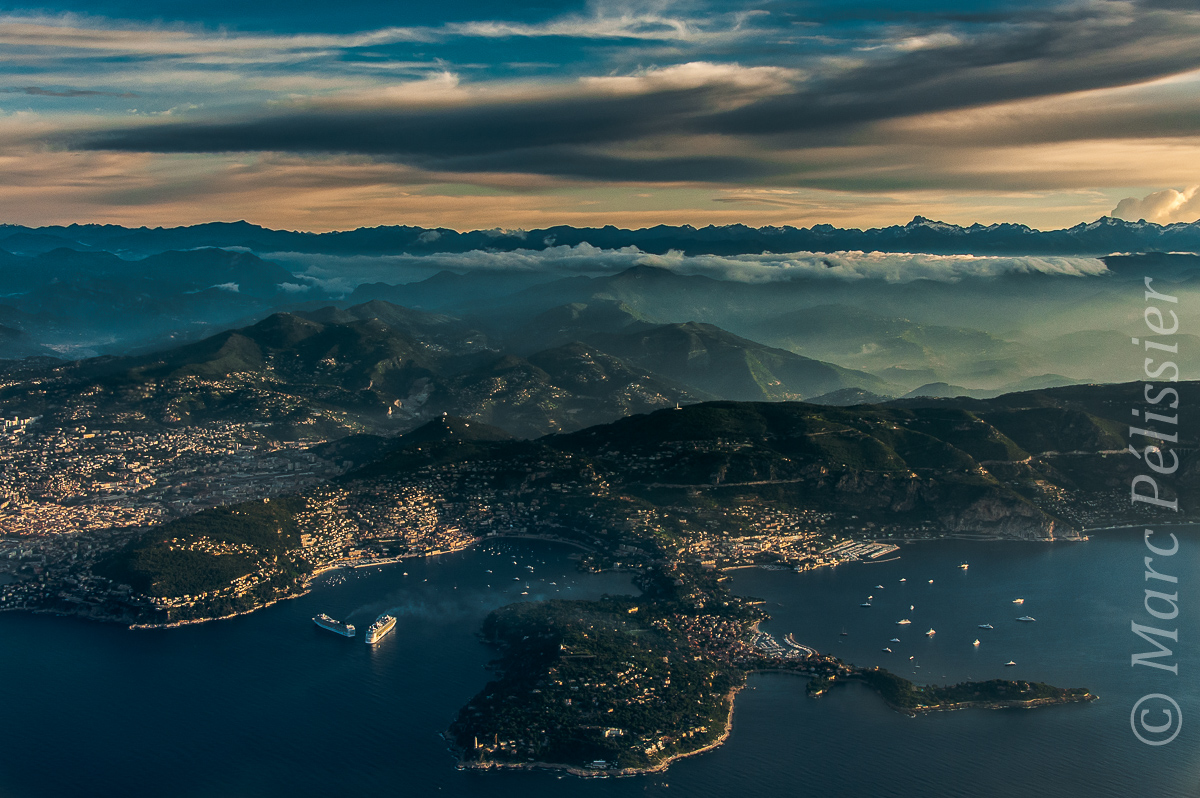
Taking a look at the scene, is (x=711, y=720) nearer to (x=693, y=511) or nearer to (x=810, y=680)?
(x=810, y=680)

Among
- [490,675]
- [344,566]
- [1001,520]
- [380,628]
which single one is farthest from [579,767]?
[1001,520]

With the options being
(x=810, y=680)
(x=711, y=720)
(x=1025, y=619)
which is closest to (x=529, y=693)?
(x=711, y=720)

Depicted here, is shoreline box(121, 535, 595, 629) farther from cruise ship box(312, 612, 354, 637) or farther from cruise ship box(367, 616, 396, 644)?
cruise ship box(367, 616, 396, 644)

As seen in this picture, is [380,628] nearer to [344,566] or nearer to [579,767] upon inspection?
[344,566]

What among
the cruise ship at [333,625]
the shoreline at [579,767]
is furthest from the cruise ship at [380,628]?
the shoreline at [579,767]

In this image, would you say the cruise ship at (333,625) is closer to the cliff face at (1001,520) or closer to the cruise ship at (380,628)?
the cruise ship at (380,628)
